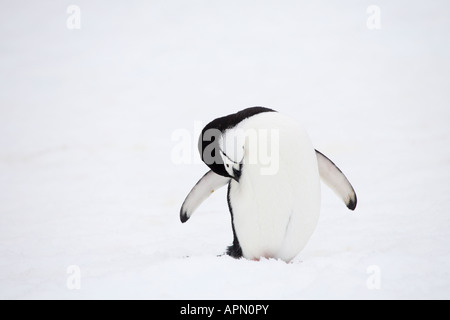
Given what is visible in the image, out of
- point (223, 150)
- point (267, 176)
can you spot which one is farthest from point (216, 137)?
point (267, 176)

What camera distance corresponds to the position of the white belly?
5.24 feet

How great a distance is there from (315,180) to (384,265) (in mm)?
373

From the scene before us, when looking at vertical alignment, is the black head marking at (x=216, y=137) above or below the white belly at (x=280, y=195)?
above

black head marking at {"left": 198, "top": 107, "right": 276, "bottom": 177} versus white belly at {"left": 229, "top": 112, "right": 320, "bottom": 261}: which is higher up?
black head marking at {"left": 198, "top": 107, "right": 276, "bottom": 177}

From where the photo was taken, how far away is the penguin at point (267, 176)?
62.7 inches

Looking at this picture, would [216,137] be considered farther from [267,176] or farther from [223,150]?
[267,176]

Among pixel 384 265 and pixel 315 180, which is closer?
pixel 384 265

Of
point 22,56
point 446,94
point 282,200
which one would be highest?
point 22,56

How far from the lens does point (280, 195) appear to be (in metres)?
1.61

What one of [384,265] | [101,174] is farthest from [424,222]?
[101,174]

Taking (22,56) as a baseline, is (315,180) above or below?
below
